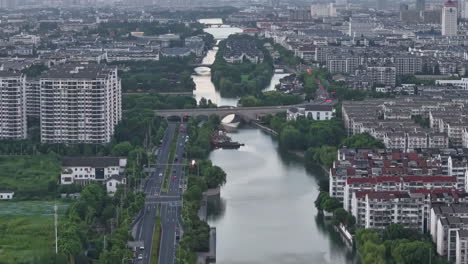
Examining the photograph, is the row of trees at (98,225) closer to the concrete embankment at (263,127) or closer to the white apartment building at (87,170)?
the white apartment building at (87,170)

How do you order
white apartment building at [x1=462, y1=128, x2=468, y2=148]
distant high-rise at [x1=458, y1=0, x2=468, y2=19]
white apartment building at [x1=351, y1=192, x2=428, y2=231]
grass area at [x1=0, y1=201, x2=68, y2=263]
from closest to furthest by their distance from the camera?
grass area at [x1=0, y1=201, x2=68, y2=263] → white apartment building at [x1=351, y1=192, x2=428, y2=231] → white apartment building at [x1=462, y1=128, x2=468, y2=148] → distant high-rise at [x1=458, y1=0, x2=468, y2=19]

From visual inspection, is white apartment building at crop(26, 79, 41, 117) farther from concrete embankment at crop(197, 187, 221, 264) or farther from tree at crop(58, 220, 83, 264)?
tree at crop(58, 220, 83, 264)

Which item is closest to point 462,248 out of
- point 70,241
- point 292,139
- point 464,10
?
point 70,241

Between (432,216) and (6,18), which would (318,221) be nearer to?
(432,216)

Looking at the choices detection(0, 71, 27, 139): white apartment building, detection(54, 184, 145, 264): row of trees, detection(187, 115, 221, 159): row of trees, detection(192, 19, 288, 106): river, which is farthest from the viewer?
detection(192, 19, 288, 106): river

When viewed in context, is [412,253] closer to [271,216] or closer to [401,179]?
[401,179]

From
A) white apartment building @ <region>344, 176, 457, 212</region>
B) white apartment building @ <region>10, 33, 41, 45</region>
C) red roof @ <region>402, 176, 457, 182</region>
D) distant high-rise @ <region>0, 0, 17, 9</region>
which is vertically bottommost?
white apartment building @ <region>344, 176, 457, 212</region>

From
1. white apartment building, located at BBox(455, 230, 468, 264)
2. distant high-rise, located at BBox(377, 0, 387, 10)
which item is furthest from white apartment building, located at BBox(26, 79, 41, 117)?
distant high-rise, located at BBox(377, 0, 387, 10)
